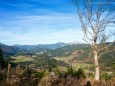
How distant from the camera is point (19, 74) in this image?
482 cm

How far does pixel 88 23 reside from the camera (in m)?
25.3

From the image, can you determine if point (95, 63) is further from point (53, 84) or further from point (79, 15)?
point (53, 84)

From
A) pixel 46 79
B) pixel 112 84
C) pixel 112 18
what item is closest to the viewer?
pixel 46 79

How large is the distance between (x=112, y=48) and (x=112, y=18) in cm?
338

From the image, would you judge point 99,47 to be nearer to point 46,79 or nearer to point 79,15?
point 79,15

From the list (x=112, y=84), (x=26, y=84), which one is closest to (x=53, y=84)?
(x=26, y=84)

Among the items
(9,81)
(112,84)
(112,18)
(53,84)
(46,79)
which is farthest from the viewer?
(112,18)

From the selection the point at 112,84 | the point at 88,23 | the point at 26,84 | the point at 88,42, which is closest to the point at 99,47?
the point at 88,42

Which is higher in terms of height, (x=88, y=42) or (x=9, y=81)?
(x=88, y=42)

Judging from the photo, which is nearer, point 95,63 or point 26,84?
point 26,84

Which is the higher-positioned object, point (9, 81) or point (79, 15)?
point (79, 15)

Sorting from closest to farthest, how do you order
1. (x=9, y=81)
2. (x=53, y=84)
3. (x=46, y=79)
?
(x=9, y=81)
(x=46, y=79)
(x=53, y=84)

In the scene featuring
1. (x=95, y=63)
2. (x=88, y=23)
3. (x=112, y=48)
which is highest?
(x=88, y=23)

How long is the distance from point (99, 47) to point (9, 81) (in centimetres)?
2075
